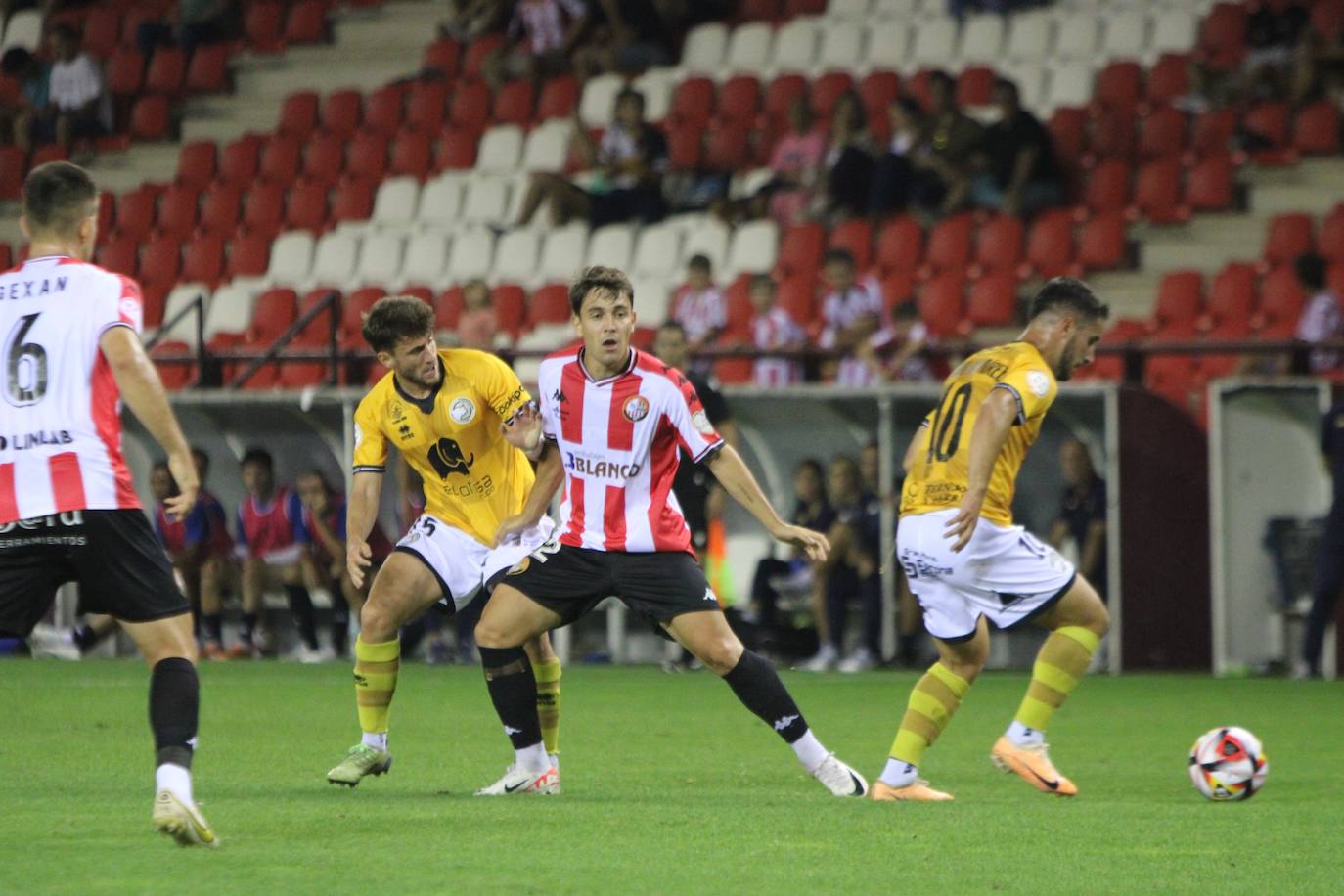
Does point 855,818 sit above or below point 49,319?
below

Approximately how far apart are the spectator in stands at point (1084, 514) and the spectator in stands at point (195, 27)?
13.8m

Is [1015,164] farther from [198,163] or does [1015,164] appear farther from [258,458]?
[198,163]

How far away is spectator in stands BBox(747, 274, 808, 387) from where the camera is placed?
15930mm

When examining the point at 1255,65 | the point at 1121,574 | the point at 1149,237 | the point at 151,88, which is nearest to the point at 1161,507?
the point at 1121,574

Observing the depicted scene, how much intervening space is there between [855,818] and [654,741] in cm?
308

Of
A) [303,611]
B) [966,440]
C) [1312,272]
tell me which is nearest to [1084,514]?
[1312,272]

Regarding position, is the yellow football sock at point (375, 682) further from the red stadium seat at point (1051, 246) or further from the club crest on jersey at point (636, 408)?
the red stadium seat at point (1051, 246)

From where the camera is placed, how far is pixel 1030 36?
1978 cm

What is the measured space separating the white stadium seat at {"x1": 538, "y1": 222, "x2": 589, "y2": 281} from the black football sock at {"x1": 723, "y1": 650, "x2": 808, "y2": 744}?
12.2 metres

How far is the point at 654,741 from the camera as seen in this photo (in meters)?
9.88

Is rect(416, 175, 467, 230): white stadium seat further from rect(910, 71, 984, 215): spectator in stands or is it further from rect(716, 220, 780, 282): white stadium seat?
rect(910, 71, 984, 215): spectator in stands

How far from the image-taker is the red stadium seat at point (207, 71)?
80.0ft

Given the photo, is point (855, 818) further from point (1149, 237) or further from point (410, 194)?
point (410, 194)

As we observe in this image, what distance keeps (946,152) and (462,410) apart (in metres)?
10.6
